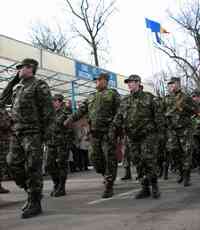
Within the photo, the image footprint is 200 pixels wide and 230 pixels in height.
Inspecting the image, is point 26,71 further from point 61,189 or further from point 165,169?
point 165,169

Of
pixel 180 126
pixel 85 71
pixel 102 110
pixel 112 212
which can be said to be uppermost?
pixel 85 71

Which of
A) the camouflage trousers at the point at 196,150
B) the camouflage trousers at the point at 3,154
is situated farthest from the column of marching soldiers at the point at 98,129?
the camouflage trousers at the point at 196,150

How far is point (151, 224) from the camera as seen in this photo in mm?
4637

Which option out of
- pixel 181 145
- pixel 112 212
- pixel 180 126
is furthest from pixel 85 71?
pixel 112 212

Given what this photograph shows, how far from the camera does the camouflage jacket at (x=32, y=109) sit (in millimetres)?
5539

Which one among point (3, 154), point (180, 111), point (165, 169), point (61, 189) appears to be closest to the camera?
point (61, 189)

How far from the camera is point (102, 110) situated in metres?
7.10

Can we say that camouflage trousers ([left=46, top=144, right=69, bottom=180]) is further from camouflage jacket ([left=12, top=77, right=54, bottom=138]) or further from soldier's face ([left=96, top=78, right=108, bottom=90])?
camouflage jacket ([left=12, top=77, right=54, bottom=138])

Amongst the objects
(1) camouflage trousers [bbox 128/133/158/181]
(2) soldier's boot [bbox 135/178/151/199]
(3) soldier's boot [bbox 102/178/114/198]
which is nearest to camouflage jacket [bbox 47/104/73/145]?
(3) soldier's boot [bbox 102/178/114/198]

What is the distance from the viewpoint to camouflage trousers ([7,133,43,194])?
5.42 metres

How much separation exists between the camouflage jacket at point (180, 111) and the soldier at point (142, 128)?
1.71 meters

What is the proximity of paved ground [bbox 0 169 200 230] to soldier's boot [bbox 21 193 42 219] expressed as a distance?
0.09 meters

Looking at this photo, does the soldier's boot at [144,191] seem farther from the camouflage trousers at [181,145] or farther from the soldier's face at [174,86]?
the soldier's face at [174,86]

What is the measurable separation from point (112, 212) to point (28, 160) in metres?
1.19
